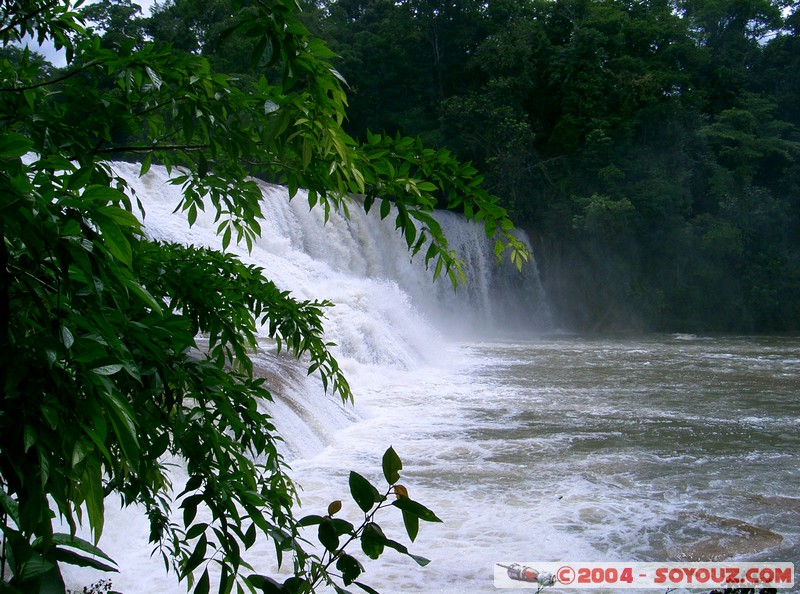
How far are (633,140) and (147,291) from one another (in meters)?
23.1

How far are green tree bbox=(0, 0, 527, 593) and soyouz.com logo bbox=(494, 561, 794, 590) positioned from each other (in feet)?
9.72

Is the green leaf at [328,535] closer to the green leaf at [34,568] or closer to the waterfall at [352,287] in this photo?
the green leaf at [34,568]

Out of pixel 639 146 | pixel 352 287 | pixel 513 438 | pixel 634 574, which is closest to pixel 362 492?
pixel 634 574

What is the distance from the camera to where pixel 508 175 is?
2258cm

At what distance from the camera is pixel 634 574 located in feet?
15.5

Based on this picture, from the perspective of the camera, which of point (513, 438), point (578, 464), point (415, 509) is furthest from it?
point (513, 438)

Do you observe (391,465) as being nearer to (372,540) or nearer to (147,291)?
(372,540)

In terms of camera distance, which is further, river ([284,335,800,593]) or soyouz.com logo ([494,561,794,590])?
river ([284,335,800,593])

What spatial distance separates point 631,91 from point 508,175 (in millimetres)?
4144

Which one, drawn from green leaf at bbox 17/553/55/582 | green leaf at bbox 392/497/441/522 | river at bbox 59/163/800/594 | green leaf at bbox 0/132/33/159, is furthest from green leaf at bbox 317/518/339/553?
river at bbox 59/163/800/594

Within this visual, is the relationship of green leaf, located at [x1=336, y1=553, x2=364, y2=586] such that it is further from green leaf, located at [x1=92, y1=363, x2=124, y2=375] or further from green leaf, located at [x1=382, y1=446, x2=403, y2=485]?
green leaf, located at [x1=92, y1=363, x2=124, y2=375]

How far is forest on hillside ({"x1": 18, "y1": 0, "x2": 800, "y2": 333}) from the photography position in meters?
22.2

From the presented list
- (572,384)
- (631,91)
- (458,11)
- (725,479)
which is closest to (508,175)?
(631,91)

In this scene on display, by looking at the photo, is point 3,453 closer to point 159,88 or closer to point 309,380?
point 159,88
